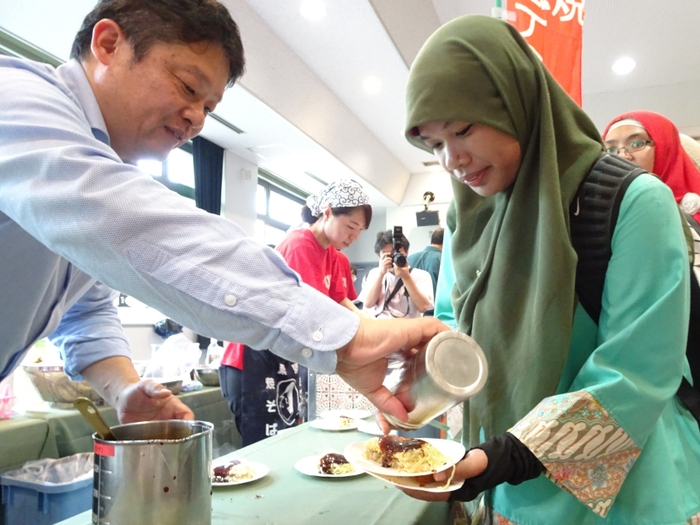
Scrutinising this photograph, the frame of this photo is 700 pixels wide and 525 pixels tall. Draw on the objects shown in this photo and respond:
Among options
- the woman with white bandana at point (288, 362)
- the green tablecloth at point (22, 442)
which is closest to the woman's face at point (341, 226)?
the woman with white bandana at point (288, 362)

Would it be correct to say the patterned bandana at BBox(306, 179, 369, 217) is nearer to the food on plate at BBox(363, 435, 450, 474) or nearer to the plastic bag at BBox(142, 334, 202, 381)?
the food on plate at BBox(363, 435, 450, 474)

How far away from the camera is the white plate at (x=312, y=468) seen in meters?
1.14

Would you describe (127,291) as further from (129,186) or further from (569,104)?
(569,104)

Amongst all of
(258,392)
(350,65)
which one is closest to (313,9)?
(350,65)

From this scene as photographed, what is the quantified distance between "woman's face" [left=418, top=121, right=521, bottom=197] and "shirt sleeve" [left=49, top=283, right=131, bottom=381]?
2.75 ft

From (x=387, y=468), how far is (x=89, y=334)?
725 millimetres

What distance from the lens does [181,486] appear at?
619mm

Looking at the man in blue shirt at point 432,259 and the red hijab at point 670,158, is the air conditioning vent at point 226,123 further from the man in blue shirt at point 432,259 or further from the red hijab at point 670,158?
the red hijab at point 670,158

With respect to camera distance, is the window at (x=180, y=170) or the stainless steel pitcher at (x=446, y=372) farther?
the window at (x=180, y=170)

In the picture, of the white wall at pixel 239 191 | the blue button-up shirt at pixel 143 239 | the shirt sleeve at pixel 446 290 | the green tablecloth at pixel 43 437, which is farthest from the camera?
the white wall at pixel 239 191

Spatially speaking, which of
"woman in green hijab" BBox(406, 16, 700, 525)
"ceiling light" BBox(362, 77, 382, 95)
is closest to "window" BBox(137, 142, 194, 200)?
"ceiling light" BBox(362, 77, 382, 95)

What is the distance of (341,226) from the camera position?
2244 mm

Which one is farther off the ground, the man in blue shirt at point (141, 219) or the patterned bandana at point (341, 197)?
the patterned bandana at point (341, 197)

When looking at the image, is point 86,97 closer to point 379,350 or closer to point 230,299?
point 230,299
